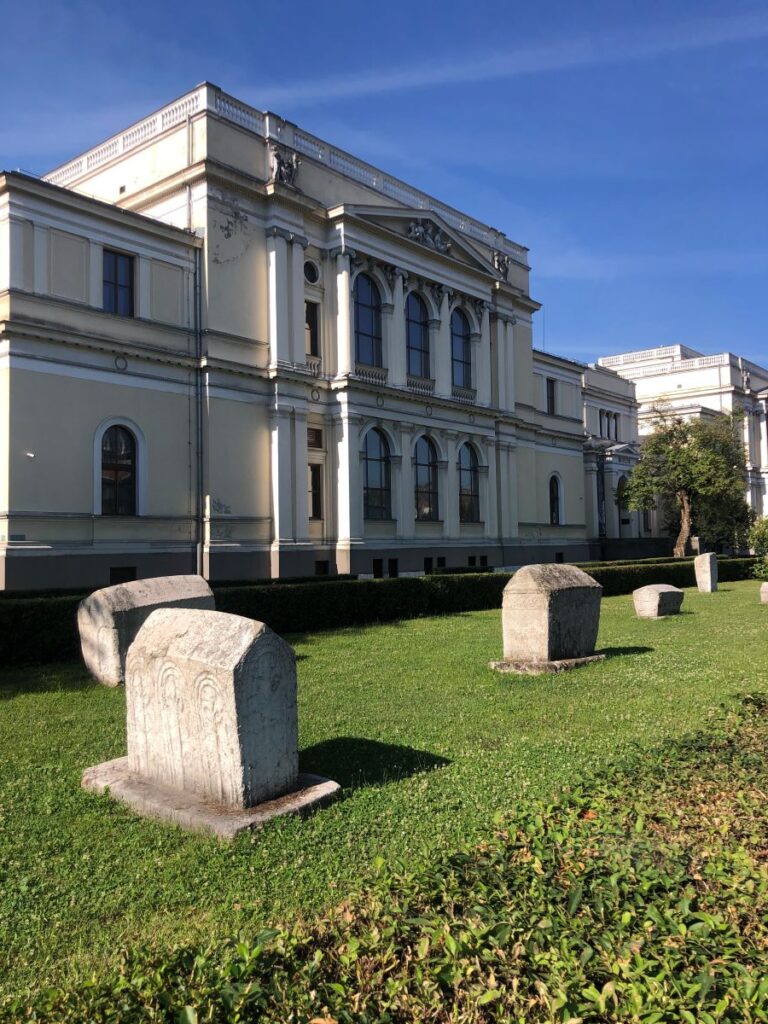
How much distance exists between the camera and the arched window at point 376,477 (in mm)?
29812

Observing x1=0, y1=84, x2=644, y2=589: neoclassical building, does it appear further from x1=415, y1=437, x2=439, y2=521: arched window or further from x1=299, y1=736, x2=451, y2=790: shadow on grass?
x1=299, y1=736, x2=451, y2=790: shadow on grass

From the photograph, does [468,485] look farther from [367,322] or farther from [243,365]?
[243,365]

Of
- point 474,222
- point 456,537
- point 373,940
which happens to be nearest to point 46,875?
point 373,940

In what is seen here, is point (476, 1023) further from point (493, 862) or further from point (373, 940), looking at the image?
point (493, 862)

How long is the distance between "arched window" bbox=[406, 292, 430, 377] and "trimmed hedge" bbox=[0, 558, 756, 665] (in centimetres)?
1151

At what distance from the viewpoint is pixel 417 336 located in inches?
1284

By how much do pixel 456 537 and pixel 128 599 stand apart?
936 inches

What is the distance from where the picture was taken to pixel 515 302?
3822 centimetres

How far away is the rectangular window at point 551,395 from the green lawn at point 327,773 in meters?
32.8

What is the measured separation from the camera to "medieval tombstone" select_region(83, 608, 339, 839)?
500 centimetres

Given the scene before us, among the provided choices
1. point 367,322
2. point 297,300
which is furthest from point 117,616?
point 367,322

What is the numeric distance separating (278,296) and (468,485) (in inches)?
499

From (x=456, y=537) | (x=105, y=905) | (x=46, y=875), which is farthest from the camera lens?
(x=456, y=537)

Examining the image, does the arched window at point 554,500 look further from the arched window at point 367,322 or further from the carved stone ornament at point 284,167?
the carved stone ornament at point 284,167
